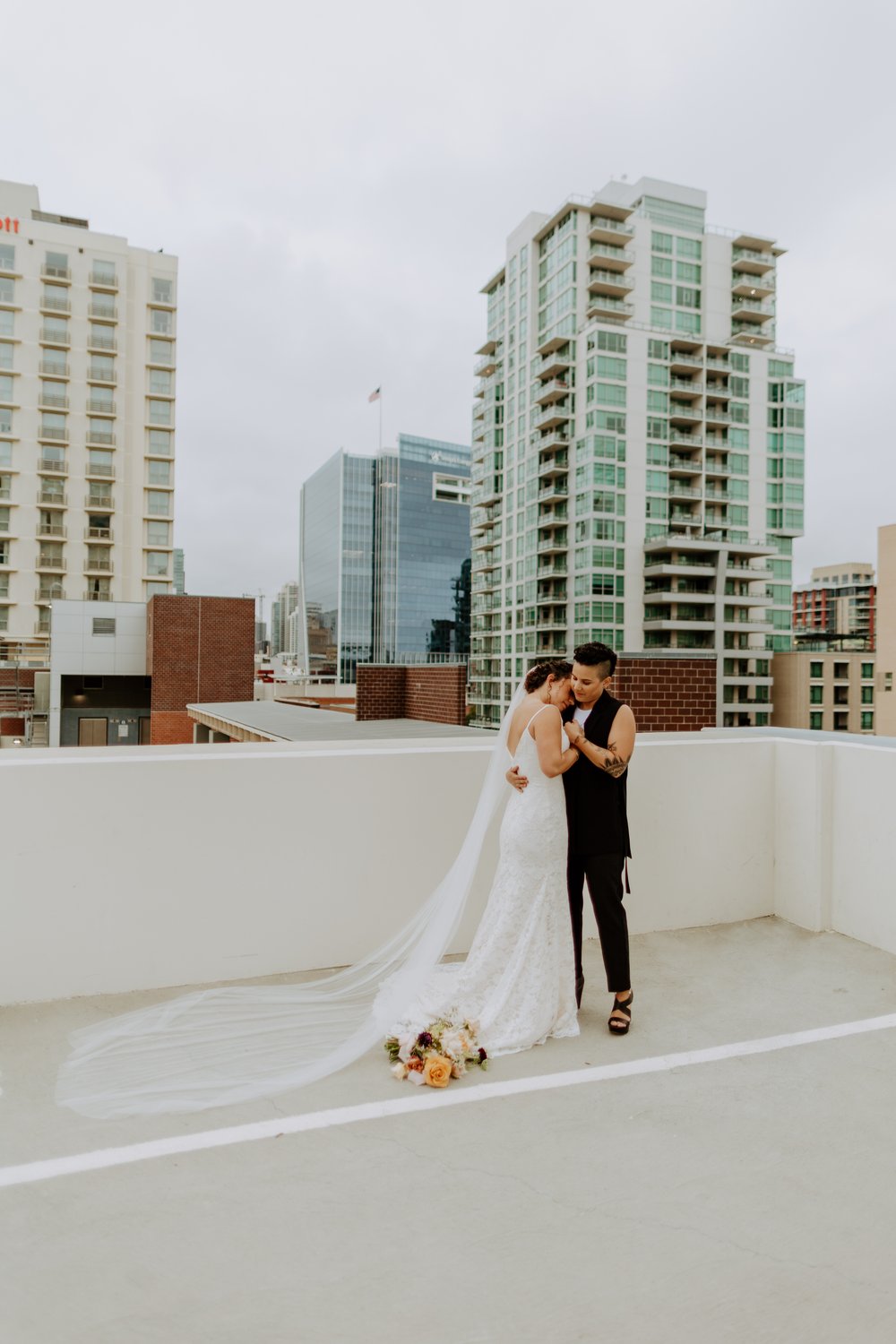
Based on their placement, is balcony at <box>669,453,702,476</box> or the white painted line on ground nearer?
the white painted line on ground

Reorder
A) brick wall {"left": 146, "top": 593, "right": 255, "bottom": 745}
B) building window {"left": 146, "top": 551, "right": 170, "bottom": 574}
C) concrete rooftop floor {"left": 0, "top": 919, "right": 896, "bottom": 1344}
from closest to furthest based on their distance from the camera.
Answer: concrete rooftop floor {"left": 0, "top": 919, "right": 896, "bottom": 1344}, brick wall {"left": 146, "top": 593, "right": 255, "bottom": 745}, building window {"left": 146, "top": 551, "right": 170, "bottom": 574}

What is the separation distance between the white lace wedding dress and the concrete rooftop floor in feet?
0.64

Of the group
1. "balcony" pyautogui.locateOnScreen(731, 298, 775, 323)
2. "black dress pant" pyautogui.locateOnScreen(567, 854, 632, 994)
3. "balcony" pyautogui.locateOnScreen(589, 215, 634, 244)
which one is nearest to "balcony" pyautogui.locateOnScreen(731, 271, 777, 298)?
"balcony" pyautogui.locateOnScreen(731, 298, 775, 323)

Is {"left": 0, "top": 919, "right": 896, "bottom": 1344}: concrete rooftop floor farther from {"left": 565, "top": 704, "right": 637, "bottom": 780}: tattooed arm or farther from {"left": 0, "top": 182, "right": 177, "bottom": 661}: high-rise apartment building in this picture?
{"left": 0, "top": 182, "right": 177, "bottom": 661}: high-rise apartment building

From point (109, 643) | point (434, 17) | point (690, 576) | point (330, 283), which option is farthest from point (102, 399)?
point (330, 283)

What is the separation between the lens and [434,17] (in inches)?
400

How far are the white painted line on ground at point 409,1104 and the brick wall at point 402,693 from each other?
12.5 metres

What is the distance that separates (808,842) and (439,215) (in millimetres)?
132585

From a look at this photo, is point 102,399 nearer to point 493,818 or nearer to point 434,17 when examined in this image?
point 434,17

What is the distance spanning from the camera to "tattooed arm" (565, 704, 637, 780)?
3.53 metres

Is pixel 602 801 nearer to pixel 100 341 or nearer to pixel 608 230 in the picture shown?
pixel 100 341

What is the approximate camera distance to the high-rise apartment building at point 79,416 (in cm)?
6178

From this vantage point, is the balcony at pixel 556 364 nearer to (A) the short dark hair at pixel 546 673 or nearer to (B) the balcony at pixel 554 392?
(B) the balcony at pixel 554 392

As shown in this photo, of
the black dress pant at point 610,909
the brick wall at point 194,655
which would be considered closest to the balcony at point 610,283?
the brick wall at point 194,655
